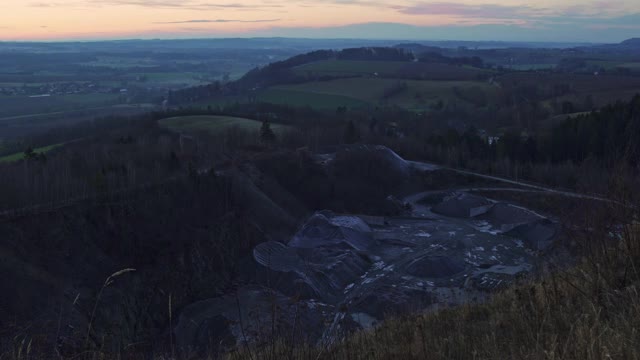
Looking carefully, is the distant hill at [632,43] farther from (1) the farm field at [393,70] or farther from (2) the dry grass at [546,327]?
(2) the dry grass at [546,327]

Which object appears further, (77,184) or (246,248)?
(77,184)

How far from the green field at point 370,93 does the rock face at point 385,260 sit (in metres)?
34.3

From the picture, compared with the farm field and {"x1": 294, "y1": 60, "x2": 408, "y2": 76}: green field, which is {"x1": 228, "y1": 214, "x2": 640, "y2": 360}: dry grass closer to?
the farm field

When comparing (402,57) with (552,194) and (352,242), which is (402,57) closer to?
(552,194)

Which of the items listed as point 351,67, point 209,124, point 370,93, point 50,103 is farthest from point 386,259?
point 351,67

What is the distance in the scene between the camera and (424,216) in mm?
29656

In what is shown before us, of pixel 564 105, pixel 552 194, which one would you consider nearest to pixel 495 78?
pixel 564 105

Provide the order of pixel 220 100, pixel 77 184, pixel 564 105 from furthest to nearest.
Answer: pixel 220 100 → pixel 564 105 → pixel 77 184

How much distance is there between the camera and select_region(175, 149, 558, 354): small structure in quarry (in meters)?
16.0

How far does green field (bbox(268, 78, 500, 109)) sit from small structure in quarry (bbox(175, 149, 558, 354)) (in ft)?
112

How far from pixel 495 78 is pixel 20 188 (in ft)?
201

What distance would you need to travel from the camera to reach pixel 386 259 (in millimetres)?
22297

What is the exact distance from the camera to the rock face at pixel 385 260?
52.3 feet

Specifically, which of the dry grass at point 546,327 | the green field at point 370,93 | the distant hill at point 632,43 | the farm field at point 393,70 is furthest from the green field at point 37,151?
the distant hill at point 632,43
